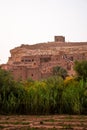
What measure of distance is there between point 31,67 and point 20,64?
2.99 meters

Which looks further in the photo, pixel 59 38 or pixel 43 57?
pixel 59 38

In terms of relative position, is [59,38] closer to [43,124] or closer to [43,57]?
[43,57]

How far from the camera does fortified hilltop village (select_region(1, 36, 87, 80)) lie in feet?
171

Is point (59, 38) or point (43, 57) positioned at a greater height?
point (59, 38)

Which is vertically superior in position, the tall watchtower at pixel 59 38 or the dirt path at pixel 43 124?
the tall watchtower at pixel 59 38

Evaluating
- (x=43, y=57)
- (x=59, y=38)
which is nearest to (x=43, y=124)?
(x=43, y=57)

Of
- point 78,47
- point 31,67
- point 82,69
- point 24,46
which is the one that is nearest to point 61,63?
point 31,67

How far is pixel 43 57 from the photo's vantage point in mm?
61469

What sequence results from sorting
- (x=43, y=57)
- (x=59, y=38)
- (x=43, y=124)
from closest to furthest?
(x=43, y=124), (x=43, y=57), (x=59, y=38)

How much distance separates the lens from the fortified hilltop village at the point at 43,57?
52206mm

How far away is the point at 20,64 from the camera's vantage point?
55.7 meters

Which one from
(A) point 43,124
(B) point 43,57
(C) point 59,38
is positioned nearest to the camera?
(A) point 43,124

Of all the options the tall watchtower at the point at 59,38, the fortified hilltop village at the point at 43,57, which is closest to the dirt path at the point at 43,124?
the fortified hilltop village at the point at 43,57

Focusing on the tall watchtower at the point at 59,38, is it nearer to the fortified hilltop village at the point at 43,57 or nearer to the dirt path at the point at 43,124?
the fortified hilltop village at the point at 43,57
